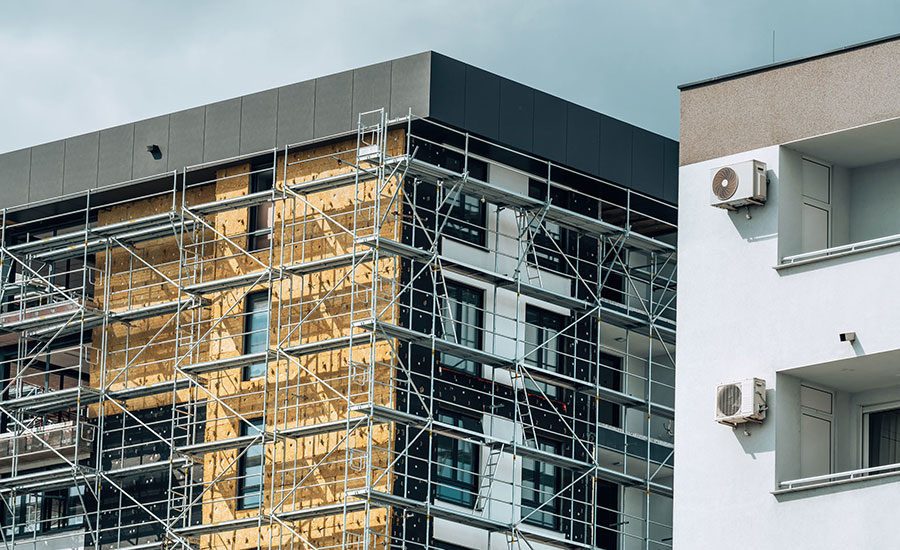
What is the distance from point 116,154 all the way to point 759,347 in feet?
71.0

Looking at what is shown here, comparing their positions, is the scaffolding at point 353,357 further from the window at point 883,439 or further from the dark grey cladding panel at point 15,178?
the window at point 883,439

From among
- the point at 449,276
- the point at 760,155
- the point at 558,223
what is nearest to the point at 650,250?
the point at 558,223

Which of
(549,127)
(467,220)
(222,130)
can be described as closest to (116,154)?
(222,130)

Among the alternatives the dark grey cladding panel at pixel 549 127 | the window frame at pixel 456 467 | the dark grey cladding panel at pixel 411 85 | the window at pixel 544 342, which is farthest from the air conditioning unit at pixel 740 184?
the dark grey cladding panel at pixel 549 127

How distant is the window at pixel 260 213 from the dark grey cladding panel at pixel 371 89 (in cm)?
233

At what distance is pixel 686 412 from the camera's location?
945 inches

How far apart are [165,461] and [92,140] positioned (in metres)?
7.35

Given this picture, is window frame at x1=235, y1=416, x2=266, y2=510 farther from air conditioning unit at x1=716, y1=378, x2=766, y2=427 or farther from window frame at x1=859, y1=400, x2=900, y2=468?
window frame at x1=859, y1=400, x2=900, y2=468

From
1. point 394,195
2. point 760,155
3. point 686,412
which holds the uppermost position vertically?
point 394,195

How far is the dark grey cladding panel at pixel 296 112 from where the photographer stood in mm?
39406

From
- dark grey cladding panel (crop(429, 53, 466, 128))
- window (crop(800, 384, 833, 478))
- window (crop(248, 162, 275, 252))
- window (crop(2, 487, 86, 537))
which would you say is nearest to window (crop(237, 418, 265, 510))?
window (crop(248, 162, 275, 252))

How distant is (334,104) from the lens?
39062mm

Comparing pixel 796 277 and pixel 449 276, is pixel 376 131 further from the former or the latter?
pixel 796 277

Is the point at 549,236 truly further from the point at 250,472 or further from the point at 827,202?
the point at 827,202
